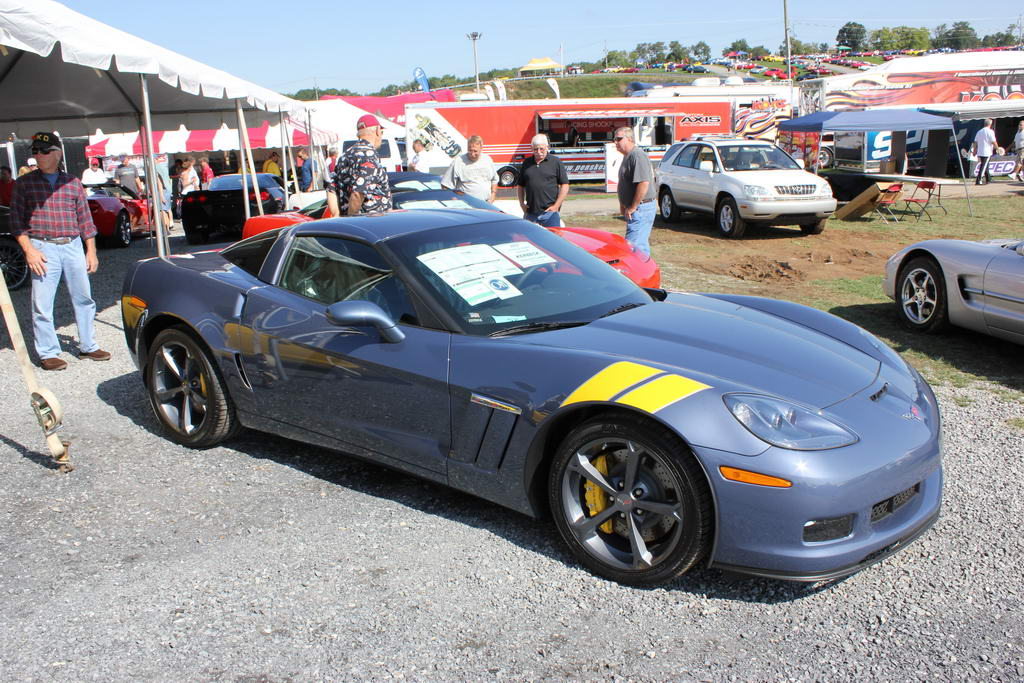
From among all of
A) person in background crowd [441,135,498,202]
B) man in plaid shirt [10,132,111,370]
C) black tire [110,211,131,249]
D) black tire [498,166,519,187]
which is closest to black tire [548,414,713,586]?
man in plaid shirt [10,132,111,370]

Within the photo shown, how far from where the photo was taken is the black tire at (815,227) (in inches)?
544

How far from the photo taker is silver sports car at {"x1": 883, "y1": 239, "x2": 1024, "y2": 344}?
236 inches

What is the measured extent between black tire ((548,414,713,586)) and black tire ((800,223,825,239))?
11.8 metres

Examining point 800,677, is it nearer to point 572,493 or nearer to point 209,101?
point 572,493

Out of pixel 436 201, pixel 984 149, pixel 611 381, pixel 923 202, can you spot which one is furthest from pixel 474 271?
pixel 984 149

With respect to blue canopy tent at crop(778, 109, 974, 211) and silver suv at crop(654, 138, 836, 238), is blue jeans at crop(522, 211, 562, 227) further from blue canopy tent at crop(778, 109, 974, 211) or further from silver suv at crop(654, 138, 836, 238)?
blue canopy tent at crop(778, 109, 974, 211)

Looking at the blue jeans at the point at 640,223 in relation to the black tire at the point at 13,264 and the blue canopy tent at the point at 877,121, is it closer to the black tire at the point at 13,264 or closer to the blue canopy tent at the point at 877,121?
the black tire at the point at 13,264

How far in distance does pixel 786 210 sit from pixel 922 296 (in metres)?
6.54

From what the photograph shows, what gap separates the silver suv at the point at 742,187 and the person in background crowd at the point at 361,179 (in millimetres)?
7345

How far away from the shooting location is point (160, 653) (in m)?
2.80

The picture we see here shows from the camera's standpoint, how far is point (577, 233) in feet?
25.7

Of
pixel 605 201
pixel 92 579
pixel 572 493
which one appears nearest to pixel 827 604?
pixel 572 493

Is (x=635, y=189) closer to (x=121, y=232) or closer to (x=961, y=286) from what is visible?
(x=961, y=286)

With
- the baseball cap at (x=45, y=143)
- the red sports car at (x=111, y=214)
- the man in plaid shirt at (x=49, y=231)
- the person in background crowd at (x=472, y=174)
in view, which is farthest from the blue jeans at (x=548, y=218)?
the red sports car at (x=111, y=214)
